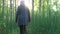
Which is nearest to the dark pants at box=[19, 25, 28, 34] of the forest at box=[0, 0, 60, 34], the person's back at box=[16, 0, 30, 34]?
the person's back at box=[16, 0, 30, 34]

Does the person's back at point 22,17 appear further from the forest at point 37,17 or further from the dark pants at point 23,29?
the forest at point 37,17

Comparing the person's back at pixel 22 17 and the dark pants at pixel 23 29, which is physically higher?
the person's back at pixel 22 17

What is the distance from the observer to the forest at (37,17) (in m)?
5.74

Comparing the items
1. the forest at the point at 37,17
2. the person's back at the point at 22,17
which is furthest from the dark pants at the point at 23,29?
the forest at the point at 37,17

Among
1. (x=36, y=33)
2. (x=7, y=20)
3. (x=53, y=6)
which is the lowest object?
(x=36, y=33)

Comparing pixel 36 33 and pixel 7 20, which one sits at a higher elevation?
pixel 7 20

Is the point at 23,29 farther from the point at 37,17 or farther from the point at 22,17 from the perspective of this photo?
the point at 37,17

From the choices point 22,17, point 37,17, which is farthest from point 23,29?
point 37,17

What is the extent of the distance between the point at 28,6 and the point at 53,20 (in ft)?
2.68

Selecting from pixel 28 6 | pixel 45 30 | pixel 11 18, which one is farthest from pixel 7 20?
pixel 45 30

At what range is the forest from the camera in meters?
5.74

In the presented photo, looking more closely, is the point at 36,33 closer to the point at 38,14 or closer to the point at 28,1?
the point at 38,14

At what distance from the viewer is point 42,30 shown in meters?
5.78

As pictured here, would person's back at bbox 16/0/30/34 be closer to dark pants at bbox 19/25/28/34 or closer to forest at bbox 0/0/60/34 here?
dark pants at bbox 19/25/28/34
